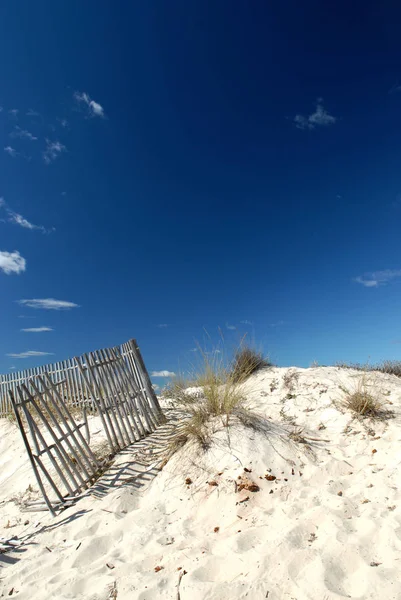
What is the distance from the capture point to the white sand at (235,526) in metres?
2.35

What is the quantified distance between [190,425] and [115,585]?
2.22 m

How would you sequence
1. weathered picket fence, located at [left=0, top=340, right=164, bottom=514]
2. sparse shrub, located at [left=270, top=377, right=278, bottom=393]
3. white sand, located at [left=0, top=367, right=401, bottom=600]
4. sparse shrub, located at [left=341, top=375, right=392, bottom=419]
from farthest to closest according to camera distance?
sparse shrub, located at [left=270, top=377, right=278, bottom=393]
sparse shrub, located at [left=341, top=375, right=392, bottom=419]
weathered picket fence, located at [left=0, top=340, right=164, bottom=514]
white sand, located at [left=0, top=367, right=401, bottom=600]

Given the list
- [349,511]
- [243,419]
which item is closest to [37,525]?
[243,419]

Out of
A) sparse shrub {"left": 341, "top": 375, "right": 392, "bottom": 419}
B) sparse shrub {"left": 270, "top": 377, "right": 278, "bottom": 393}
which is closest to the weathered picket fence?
sparse shrub {"left": 270, "top": 377, "right": 278, "bottom": 393}

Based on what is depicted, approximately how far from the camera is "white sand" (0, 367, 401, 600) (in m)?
2.35

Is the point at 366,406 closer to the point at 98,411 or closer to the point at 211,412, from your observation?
the point at 211,412

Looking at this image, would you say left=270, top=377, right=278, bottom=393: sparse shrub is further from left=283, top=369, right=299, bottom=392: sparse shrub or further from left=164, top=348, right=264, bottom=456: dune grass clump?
left=164, top=348, right=264, bottom=456: dune grass clump

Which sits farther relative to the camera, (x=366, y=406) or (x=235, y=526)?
(x=366, y=406)

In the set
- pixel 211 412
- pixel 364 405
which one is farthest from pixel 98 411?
pixel 364 405

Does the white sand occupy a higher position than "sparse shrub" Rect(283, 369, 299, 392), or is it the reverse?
"sparse shrub" Rect(283, 369, 299, 392)

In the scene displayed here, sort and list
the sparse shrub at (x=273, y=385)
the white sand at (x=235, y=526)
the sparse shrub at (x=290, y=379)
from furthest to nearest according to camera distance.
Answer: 1. the sparse shrub at (x=273, y=385)
2. the sparse shrub at (x=290, y=379)
3. the white sand at (x=235, y=526)

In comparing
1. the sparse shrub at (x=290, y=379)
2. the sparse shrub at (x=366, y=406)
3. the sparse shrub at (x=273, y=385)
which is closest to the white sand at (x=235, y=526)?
the sparse shrub at (x=366, y=406)

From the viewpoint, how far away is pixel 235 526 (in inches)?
123

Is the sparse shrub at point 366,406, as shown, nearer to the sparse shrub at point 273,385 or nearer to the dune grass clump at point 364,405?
the dune grass clump at point 364,405
